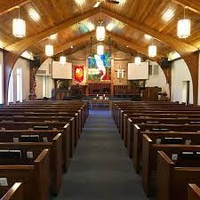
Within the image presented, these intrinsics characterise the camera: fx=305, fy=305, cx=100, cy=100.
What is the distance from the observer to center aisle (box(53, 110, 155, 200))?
3.35 meters

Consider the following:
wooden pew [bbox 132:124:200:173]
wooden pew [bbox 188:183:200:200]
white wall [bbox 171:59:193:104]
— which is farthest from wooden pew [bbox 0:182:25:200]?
white wall [bbox 171:59:193:104]

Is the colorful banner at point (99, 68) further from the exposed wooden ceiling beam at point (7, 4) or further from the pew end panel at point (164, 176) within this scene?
the pew end panel at point (164, 176)

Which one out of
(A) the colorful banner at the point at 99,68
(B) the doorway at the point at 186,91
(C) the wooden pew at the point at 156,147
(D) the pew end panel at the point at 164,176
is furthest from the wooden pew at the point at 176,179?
(A) the colorful banner at the point at 99,68

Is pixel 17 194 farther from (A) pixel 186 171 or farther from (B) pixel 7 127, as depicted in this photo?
(B) pixel 7 127

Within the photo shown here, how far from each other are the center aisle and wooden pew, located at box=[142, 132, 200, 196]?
0.56 ft

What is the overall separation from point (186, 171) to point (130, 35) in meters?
11.9

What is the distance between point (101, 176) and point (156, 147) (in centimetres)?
A: 116

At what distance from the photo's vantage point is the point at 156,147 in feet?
10.3

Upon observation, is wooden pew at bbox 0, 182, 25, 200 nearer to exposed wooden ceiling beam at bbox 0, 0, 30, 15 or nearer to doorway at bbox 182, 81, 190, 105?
exposed wooden ceiling beam at bbox 0, 0, 30, 15

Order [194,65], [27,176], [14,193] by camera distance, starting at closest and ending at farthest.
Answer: [14,193]
[27,176]
[194,65]

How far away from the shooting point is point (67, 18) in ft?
34.3

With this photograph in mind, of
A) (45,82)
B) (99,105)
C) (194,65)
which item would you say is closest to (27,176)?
(194,65)

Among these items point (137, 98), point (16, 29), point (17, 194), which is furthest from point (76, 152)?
point (137, 98)

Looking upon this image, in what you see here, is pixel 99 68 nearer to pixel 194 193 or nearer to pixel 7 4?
pixel 7 4
